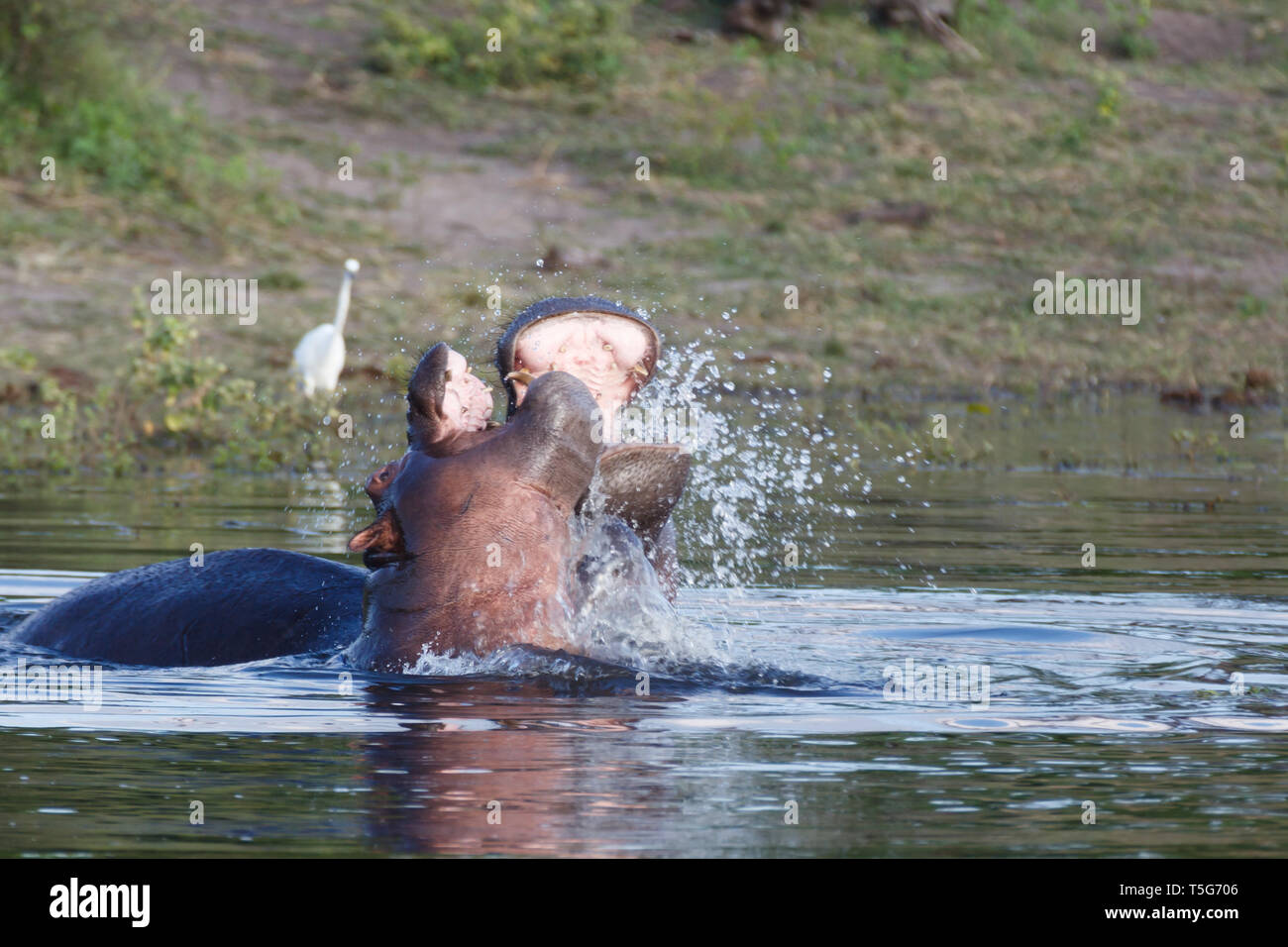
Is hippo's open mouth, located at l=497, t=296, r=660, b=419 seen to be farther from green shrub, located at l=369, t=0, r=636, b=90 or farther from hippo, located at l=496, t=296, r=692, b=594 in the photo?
green shrub, located at l=369, t=0, r=636, b=90

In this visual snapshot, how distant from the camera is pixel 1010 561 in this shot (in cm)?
790

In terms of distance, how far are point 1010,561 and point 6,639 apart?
3676 millimetres

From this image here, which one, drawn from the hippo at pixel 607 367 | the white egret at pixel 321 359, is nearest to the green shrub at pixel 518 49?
the white egret at pixel 321 359

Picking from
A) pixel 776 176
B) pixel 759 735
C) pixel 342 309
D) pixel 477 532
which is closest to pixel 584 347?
pixel 477 532

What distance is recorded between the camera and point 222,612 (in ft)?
17.3

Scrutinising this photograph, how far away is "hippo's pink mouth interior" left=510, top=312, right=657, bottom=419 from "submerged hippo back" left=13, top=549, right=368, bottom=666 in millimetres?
843

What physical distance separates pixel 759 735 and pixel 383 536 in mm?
859

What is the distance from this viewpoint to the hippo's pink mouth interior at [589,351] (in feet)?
15.1
